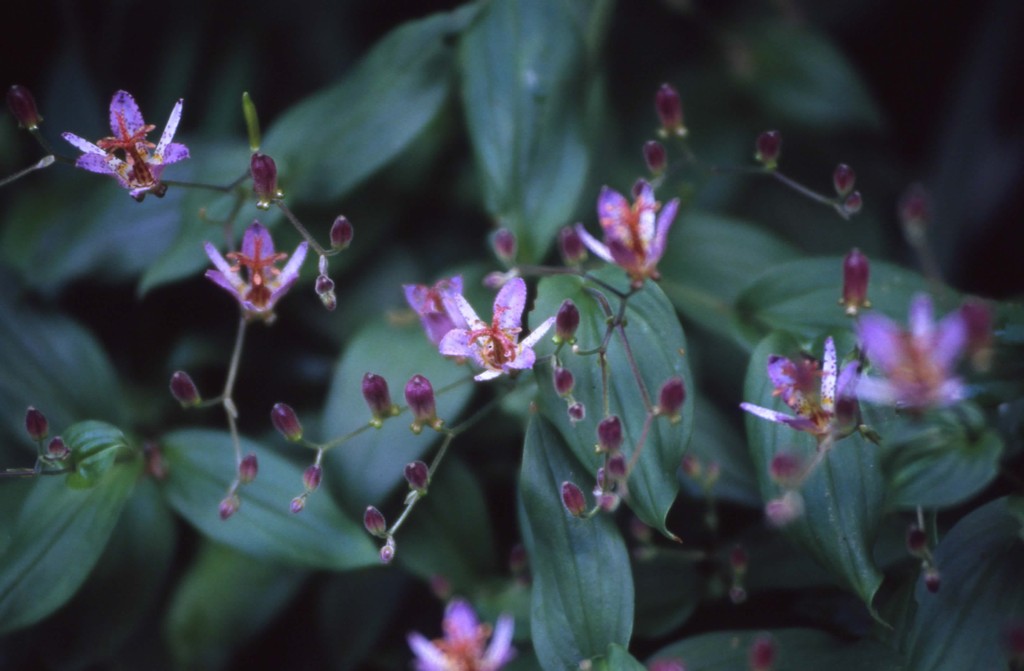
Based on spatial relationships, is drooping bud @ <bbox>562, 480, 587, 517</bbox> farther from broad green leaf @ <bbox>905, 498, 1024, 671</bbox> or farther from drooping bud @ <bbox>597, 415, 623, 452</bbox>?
broad green leaf @ <bbox>905, 498, 1024, 671</bbox>

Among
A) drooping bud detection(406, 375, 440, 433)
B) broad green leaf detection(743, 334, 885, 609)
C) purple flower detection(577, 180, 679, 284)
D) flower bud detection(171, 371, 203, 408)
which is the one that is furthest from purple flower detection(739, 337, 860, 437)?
flower bud detection(171, 371, 203, 408)

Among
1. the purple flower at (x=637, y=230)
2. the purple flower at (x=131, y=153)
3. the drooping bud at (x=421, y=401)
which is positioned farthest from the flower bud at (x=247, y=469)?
the purple flower at (x=637, y=230)

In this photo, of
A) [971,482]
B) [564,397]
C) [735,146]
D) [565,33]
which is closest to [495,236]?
[564,397]

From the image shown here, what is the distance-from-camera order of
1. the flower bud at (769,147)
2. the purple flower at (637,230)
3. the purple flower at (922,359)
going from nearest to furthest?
the purple flower at (922,359) → the purple flower at (637,230) → the flower bud at (769,147)

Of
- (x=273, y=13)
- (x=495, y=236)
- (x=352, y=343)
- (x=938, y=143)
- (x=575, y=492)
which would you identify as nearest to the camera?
(x=575, y=492)

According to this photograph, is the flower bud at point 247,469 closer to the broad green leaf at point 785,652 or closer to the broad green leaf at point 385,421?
the broad green leaf at point 385,421

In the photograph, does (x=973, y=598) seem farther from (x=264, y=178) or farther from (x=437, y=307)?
(x=264, y=178)

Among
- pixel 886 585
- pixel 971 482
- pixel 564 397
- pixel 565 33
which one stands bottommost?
pixel 886 585

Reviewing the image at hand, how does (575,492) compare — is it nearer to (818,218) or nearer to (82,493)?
(82,493)

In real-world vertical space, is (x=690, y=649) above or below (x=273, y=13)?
below
